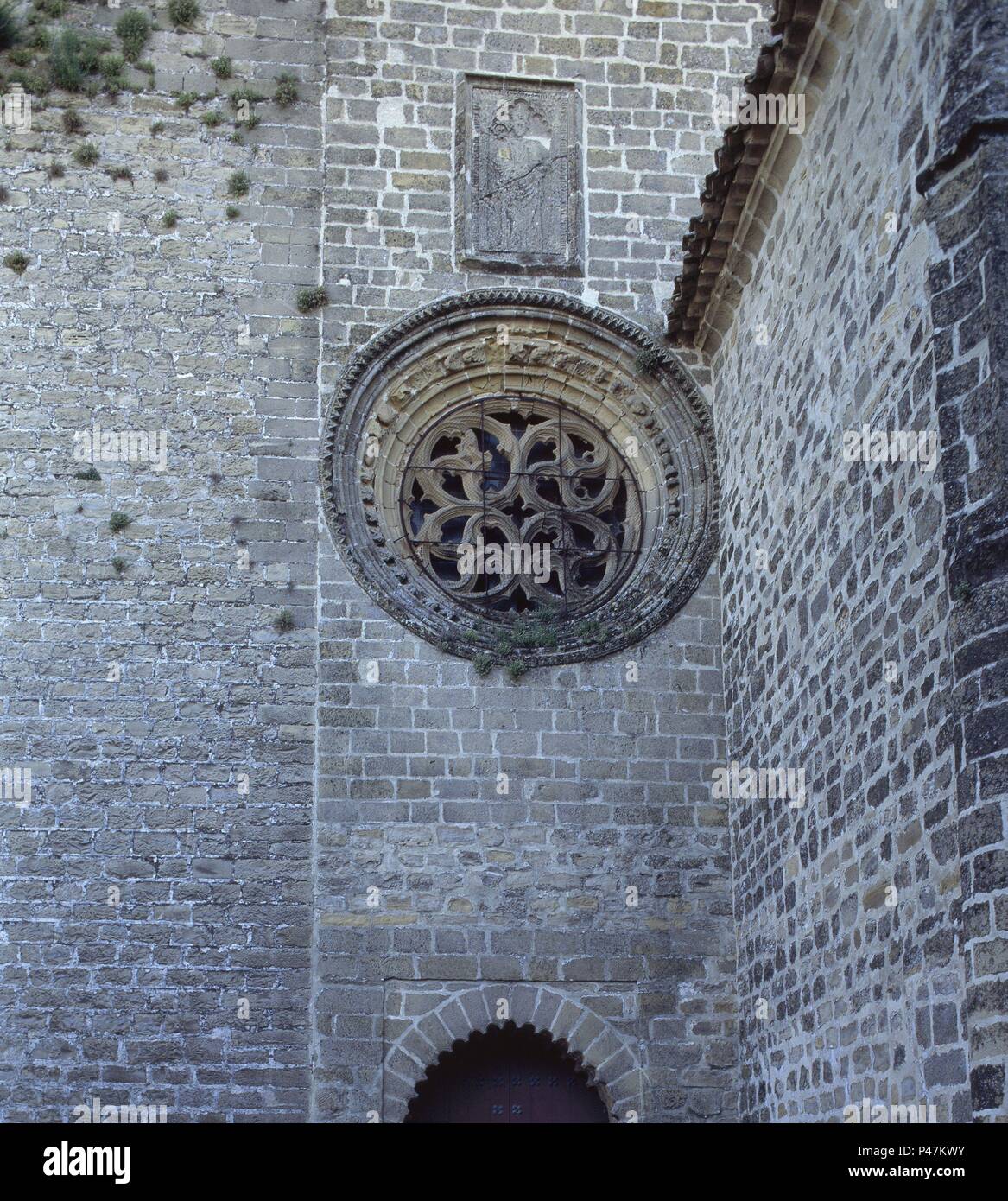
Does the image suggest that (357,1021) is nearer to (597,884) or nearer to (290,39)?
Result: (597,884)

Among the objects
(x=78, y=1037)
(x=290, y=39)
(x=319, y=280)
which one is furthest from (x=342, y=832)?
(x=290, y=39)

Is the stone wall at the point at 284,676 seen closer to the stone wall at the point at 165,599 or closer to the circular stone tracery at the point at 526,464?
the stone wall at the point at 165,599

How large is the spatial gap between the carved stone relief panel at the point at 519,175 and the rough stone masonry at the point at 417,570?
2cm

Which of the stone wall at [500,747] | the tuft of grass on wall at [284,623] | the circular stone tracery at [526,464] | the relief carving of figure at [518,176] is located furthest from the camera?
the relief carving of figure at [518,176]

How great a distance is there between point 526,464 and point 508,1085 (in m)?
3.57

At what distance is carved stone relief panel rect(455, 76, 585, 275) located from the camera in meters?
10.5

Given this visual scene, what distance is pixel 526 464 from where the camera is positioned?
1046cm

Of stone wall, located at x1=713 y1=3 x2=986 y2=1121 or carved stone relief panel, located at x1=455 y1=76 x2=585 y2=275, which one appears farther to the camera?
carved stone relief panel, located at x1=455 y1=76 x2=585 y2=275

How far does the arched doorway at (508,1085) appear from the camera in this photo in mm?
9383

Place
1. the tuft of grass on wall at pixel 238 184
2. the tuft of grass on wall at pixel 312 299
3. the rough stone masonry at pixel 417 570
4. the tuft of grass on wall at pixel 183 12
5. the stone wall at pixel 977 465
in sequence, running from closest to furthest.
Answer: the stone wall at pixel 977 465 < the rough stone masonry at pixel 417 570 < the tuft of grass on wall at pixel 312 299 < the tuft of grass on wall at pixel 238 184 < the tuft of grass on wall at pixel 183 12

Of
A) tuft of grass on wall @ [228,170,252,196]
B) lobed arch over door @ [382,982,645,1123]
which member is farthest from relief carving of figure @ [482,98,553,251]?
lobed arch over door @ [382,982,645,1123]

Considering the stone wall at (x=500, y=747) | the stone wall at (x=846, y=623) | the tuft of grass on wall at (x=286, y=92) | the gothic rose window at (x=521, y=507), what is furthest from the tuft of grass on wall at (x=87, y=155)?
the stone wall at (x=846, y=623)

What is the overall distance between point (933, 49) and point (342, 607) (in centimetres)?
452

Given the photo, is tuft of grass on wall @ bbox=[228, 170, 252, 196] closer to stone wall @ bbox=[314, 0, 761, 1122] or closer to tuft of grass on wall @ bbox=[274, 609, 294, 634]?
stone wall @ bbox=[314, 0, 761, 1122]
